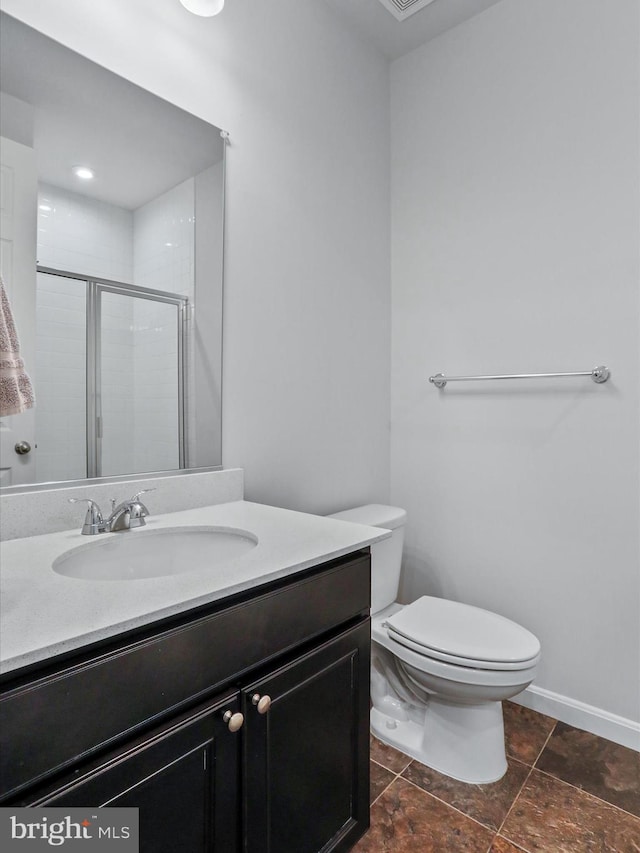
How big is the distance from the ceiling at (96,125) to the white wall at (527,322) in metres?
1.11

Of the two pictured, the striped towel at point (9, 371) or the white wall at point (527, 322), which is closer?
the striped towel at point (9, 371)

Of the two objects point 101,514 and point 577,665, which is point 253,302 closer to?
point 101,514

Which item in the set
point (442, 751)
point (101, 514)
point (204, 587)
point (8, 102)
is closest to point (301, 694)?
point (204, 587)

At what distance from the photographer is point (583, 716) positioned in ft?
5.59

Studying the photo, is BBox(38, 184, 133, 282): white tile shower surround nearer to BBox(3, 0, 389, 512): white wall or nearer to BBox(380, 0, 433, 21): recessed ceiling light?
BBox(3, 0, 389, 512): white wall

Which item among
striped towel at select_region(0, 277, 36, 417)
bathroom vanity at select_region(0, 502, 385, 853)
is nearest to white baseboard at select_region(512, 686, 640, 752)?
bathroom vanity at select_region(0, 502, 385, 853)

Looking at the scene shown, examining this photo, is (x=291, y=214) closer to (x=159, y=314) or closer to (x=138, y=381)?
(x=159, y=314)

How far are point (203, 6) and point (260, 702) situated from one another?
1.72m

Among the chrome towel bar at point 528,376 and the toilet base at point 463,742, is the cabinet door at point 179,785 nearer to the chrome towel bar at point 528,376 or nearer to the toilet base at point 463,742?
the toilet base at point 463,742

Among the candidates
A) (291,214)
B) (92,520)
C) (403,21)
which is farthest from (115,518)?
(403,21)

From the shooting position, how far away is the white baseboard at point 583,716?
162cm

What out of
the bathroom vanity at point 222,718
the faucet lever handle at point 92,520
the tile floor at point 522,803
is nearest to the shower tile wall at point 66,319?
the faucet lever handle at point 92,520

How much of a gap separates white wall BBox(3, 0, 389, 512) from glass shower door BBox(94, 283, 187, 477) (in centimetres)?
19

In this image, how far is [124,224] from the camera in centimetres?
128
